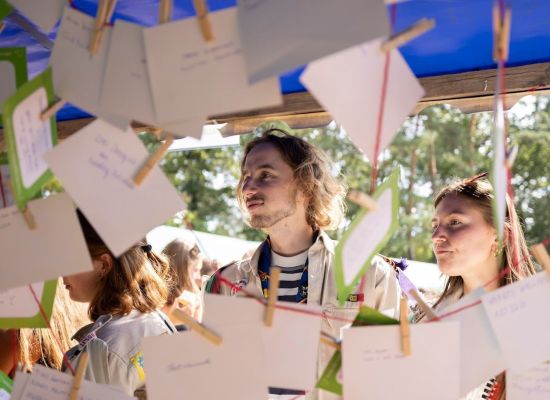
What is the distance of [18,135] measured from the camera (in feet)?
3.71

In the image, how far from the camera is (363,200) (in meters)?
1.02

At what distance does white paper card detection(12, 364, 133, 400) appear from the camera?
49.8 inches

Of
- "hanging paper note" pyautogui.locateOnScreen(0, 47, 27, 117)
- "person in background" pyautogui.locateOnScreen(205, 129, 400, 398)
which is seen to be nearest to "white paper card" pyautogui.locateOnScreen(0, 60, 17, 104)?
"hanging paper note" pyautogui.locateOnScreen(0, 47, 27, 117)

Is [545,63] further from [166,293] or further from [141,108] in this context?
[166,293]

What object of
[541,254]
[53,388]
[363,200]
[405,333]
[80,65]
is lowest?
[53,388]

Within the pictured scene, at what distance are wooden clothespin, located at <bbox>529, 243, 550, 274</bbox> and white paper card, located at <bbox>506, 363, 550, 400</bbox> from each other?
0.76ft

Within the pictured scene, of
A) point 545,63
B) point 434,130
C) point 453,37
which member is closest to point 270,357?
point 453,37

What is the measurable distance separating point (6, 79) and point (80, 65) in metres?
0.26

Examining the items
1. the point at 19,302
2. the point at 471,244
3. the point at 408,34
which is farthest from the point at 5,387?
the point at 471,244

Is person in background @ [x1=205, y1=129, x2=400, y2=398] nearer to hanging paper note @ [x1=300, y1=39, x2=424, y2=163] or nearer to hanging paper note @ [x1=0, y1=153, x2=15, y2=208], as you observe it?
hanging paper note @ [x1=0, y1=153, x2=15, y2=208]

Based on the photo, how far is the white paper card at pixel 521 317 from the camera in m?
1.16

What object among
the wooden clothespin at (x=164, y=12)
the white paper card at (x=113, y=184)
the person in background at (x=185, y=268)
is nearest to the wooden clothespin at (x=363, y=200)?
the white paper card at (x=113, y=184)

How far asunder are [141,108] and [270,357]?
440 millimetres

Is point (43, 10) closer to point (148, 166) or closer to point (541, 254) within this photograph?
point (148, 166)
